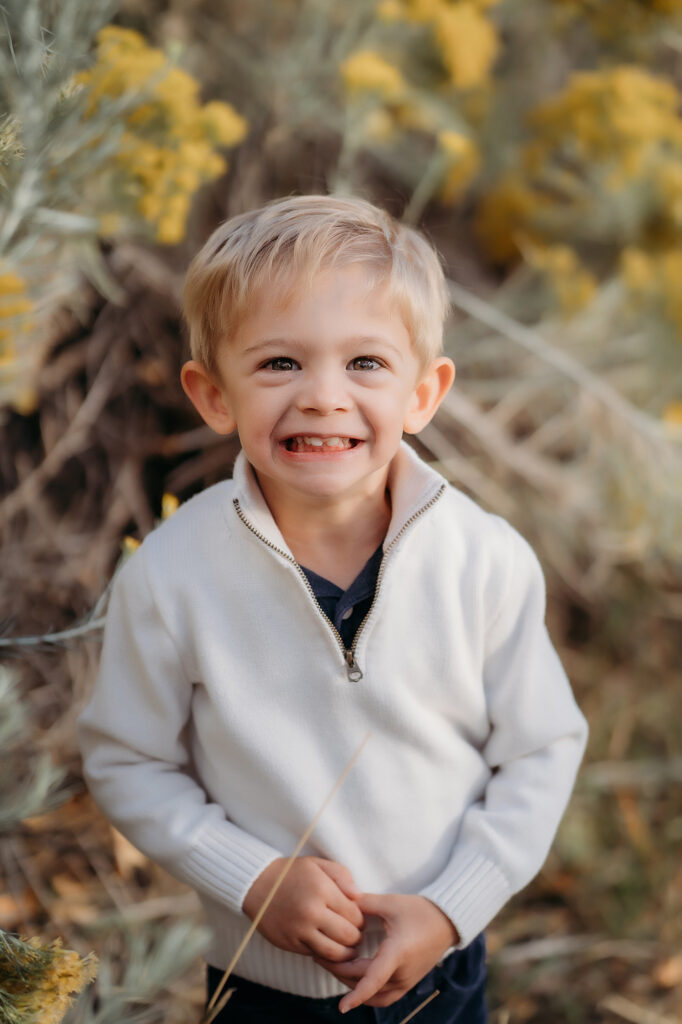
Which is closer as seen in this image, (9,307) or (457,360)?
(9,307)

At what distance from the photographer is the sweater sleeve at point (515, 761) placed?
101 centimetres

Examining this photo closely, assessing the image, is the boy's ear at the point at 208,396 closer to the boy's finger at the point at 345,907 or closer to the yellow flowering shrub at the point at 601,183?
the boy's finger at the point at 345,907

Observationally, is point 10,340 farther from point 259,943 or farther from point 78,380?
point 259,943

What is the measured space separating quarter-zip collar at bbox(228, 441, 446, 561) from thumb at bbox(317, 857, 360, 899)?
0.32 metres

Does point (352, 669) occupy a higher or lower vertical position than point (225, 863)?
higher

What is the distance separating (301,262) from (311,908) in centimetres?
64

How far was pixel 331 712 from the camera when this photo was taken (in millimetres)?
991

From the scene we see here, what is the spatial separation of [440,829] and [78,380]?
1423 mm

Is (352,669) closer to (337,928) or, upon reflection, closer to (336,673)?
(336,673)

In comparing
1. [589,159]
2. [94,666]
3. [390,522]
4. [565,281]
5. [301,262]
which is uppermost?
[301,262]

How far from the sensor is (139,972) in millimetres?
950

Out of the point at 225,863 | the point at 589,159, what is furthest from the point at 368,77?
the point at 225,863

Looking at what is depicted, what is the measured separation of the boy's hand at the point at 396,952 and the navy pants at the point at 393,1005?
6 centimetres

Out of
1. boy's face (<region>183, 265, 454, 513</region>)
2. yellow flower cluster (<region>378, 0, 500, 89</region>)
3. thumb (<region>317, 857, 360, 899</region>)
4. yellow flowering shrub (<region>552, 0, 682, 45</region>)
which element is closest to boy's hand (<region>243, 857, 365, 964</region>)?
thumb (<region>317, 857, 360, 899</region>)
